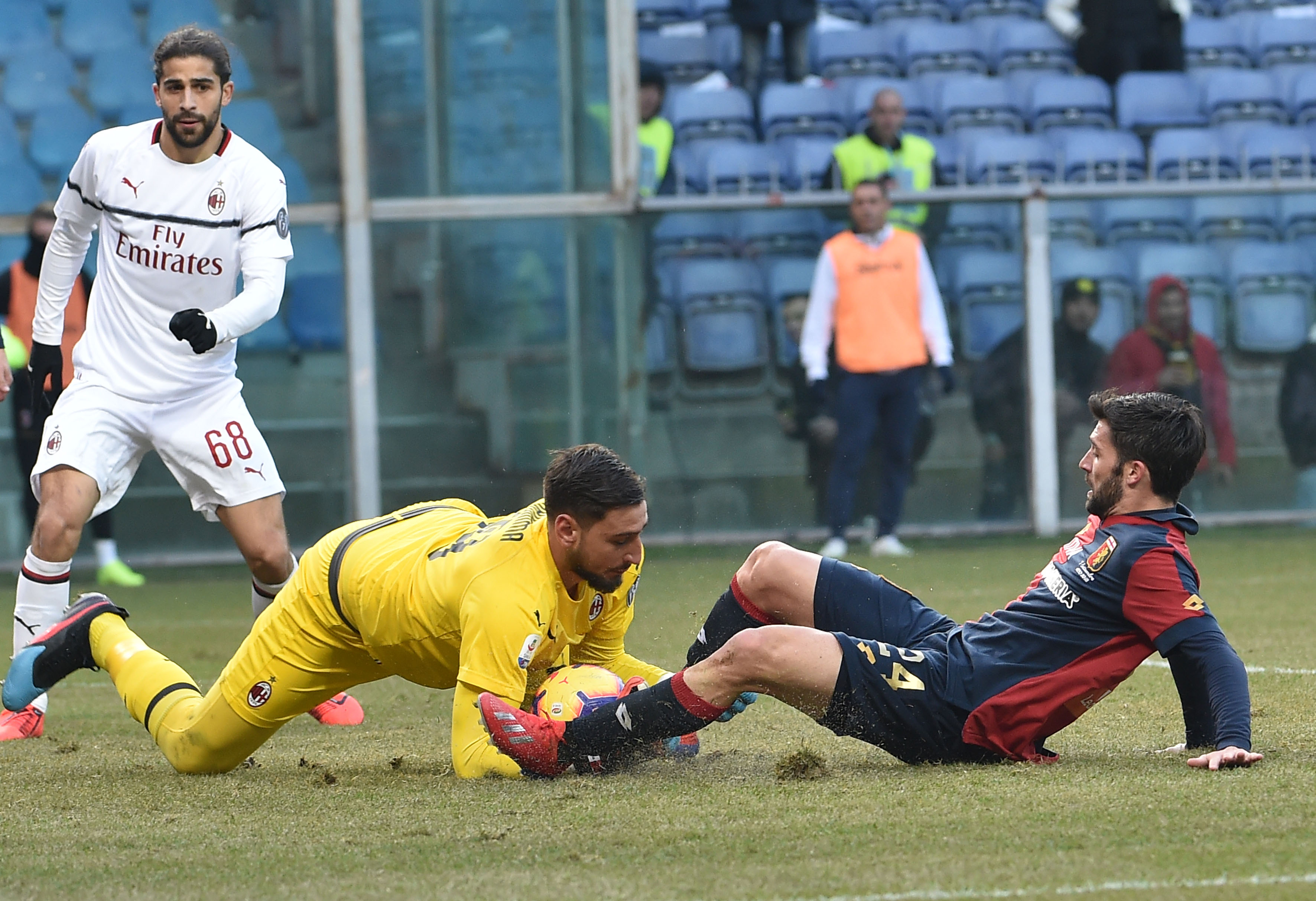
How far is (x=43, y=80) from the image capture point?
11.4 meters

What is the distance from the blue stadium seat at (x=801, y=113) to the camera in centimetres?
1317

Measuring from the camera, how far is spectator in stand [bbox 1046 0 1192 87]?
14.1 m

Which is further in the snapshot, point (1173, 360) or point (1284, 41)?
point (1284, 41)

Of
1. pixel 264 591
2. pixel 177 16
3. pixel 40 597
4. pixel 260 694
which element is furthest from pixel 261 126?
pixel 260 694

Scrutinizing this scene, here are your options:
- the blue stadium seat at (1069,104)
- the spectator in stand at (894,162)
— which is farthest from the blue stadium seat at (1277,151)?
the spectator in stand at (894,162)

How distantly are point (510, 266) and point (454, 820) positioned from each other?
7964mm

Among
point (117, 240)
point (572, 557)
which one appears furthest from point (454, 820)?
point (117, 240)

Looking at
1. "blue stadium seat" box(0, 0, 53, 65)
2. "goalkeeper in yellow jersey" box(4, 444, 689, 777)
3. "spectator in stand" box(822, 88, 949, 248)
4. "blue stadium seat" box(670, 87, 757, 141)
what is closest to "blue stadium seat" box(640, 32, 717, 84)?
"blue stadium seat" box(670, 87, 757, 141)

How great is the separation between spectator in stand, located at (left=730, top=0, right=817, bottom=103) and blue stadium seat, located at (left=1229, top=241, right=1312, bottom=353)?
13.4 feet

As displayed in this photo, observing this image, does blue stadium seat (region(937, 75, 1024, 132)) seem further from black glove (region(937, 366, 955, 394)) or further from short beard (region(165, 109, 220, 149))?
short beard (region(165, 109, 220, 149))

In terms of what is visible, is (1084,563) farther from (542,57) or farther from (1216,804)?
(542,57)

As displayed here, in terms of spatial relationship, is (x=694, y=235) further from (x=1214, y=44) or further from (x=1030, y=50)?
(x=1214, y=44)

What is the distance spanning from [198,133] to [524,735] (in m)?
2.52

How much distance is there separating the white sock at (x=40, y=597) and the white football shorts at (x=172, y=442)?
9.1 inches
